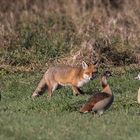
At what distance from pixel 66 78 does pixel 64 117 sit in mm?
3949

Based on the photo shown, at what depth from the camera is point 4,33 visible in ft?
66.7

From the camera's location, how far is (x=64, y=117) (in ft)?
35.7

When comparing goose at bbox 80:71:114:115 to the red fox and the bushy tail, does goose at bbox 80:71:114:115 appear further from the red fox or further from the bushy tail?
the bushy tail

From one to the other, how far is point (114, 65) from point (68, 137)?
32.2 feet

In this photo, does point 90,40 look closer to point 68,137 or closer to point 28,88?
point 28,88

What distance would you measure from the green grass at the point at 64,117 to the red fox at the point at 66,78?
0.67 feet

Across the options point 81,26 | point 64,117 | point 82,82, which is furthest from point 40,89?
point 81,26

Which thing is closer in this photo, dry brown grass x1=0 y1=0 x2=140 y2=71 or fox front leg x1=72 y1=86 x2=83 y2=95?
fox front leg x1=72 y1=86 x2=83 y2=95

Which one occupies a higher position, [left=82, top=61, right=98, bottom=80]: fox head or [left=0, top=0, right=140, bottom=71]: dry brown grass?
[left=82, top=61, right=98, bottom=80]: fox head

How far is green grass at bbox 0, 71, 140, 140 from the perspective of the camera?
9359 mm

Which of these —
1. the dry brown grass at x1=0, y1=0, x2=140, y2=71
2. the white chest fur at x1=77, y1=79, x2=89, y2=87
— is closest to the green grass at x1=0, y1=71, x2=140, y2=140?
the white chest fur at x1=77, y1=79, x2=89, y2=87

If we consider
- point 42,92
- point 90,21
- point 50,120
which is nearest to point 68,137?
point 50,120

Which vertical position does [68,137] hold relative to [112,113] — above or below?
above

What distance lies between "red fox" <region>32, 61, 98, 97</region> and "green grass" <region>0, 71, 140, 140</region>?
0.20m
